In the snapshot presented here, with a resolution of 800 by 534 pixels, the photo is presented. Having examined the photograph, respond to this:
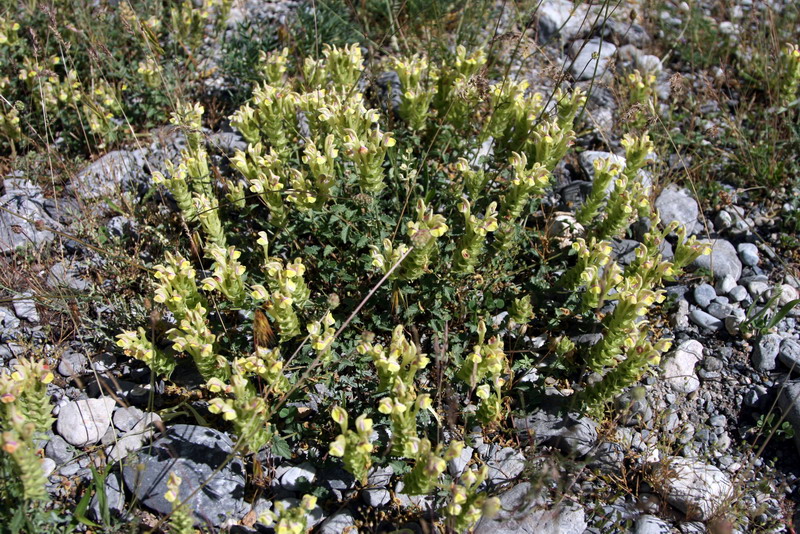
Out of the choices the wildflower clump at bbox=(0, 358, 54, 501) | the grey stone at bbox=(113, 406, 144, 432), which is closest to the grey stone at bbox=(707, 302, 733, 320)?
the grey stone at bbox=(113, 406, 144, 432)

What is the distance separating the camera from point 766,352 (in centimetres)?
436

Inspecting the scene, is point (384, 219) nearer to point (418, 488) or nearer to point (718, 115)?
point (418, 488)

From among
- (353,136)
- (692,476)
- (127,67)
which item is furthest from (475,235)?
(127,67)

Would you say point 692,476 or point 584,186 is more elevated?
point 584,186

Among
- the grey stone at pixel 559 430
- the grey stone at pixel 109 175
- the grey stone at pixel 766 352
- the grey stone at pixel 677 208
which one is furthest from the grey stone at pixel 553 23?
the grey stone at pixel 559 430

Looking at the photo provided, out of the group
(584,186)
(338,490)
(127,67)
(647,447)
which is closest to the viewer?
(338,490)

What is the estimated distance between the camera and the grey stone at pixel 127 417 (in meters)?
3.97

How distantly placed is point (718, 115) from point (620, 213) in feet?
8.69

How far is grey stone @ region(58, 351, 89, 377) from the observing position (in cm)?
425

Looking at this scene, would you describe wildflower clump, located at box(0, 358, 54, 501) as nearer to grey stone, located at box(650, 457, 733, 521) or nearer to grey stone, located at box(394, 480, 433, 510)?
grey stone, located at box(394, 480, 433, 510)

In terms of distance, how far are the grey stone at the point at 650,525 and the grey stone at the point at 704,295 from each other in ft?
5.89

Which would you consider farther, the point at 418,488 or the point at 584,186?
the point at 584,186

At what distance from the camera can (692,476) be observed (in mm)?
3797

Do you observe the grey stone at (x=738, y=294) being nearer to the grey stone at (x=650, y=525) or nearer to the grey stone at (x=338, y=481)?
the grey stone at (x=650, y=525)
